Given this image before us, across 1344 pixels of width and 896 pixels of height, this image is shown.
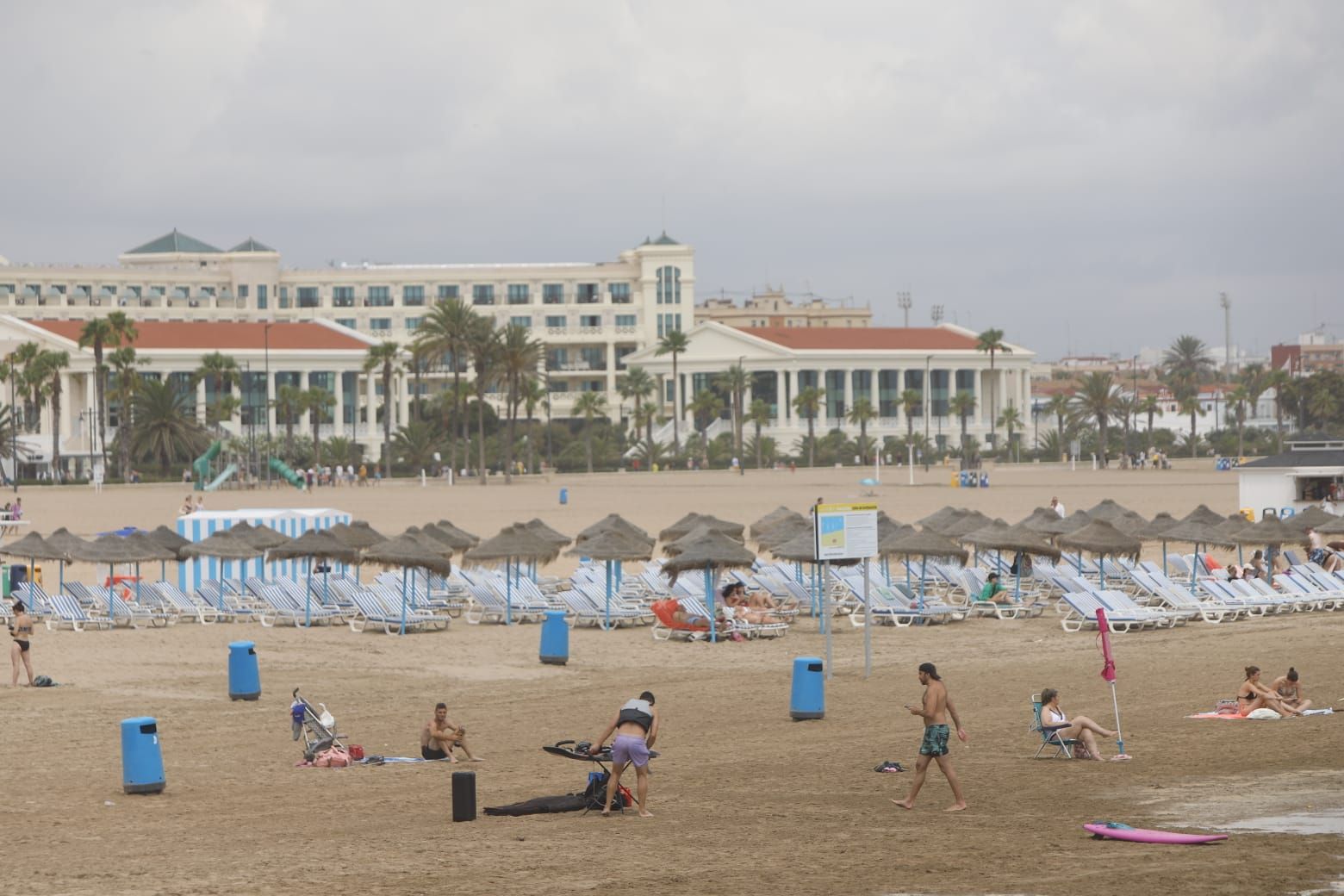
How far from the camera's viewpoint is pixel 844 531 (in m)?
20.6

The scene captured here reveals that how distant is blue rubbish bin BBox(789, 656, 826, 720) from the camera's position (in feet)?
60.0

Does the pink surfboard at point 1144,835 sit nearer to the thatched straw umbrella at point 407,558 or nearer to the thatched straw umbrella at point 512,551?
the thatched straw umbrella at point 407,558

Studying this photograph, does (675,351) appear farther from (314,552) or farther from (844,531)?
(844,531)

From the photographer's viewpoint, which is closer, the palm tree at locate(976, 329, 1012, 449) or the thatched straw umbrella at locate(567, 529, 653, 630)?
the thatched straw umbrella at locate(567, 529, 653, 630)

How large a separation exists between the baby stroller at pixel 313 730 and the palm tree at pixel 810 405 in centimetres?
9427

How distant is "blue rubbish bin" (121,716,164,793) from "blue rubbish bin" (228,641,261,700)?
5.63m

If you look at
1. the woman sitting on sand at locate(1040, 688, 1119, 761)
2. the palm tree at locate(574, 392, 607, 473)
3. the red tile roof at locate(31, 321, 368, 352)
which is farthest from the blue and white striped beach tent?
the palm tree at locate(574, 392, 607, 473)

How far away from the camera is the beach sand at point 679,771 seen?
1103 cm

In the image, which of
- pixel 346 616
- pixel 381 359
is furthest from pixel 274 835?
pixel 381 359

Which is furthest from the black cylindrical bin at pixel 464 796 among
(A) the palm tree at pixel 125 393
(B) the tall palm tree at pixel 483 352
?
(B) the tall palm tree at pixel 483 352

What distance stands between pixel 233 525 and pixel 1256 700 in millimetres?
21313

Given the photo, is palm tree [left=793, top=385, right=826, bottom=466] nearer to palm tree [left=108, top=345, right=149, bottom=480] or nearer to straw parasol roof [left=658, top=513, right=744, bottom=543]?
palm tree [left=108, top=345, right=149, bottom=480]

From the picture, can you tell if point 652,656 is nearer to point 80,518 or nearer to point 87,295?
point 80,518

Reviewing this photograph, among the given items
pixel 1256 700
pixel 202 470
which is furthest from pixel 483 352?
pixel 1256 700
